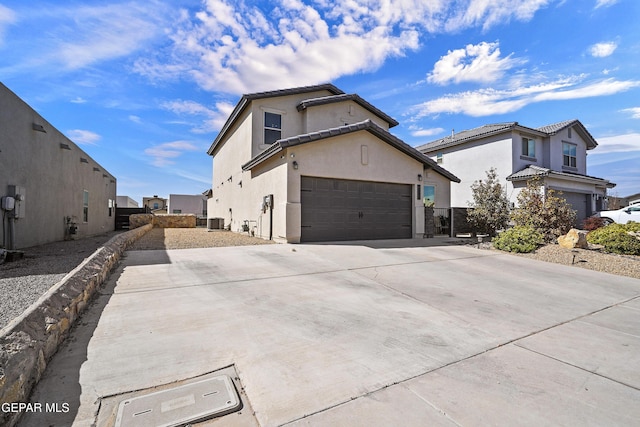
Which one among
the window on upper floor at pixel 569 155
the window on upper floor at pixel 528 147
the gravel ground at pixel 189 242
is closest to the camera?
the gravel ground at pixel 189 242

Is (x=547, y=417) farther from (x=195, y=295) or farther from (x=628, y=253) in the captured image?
(x=628, y=253)

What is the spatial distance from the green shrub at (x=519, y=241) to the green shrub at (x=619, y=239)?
1.86 metres

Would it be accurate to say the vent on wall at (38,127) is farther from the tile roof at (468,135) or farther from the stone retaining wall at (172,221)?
the tile roof at (468,135)

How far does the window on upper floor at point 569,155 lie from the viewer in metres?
20.9

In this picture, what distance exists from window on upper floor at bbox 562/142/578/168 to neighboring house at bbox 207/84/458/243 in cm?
1449

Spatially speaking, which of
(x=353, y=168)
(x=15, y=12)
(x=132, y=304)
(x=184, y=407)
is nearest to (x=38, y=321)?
(x=132, y=304)

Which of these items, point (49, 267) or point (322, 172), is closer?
point (49, 267)

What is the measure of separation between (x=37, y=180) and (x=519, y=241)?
1594 centimetres

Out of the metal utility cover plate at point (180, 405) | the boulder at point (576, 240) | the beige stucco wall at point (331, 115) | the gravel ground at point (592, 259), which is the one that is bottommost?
the metal utility cover plate at point (180, 405)

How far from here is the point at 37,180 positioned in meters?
9.06

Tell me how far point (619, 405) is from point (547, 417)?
2.40ft

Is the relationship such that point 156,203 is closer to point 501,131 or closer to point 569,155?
point 501,131

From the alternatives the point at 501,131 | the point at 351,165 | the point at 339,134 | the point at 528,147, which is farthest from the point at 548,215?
the point at 528,147

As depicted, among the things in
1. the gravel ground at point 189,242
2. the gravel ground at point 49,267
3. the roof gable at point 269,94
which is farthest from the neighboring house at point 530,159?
the gravel ground at point 189,242
